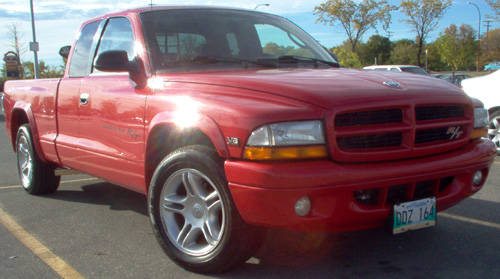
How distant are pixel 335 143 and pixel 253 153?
44 cm

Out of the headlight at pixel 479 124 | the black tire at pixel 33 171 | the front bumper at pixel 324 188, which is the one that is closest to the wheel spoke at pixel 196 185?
the front bumper at pixel 324 188

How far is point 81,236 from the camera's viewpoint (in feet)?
13.6

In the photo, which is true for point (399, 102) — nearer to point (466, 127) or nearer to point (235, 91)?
point (466, 127)

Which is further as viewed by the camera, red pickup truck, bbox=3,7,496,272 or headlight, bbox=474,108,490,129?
headlight, bbox=474,108,490,129

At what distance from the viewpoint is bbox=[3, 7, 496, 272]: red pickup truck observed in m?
2.82

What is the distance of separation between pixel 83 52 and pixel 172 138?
73.6 inches

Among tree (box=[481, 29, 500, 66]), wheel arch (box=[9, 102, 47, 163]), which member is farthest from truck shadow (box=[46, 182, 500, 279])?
tree (box=[481, 29, 500, 66])

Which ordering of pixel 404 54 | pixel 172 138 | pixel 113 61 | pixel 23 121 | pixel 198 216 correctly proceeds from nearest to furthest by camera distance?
pixel 198 216
pixel 172 138
pixel 113 61
pixel 23 121
pixel 404 54

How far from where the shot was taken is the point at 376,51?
7481cm

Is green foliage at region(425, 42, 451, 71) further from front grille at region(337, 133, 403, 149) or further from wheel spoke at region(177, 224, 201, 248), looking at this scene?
wheel spoke at region(177, 224, 201, 248)

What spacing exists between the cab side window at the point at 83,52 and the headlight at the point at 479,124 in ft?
10.3

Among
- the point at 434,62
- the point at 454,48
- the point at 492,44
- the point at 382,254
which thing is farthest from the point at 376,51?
the point at 382,254

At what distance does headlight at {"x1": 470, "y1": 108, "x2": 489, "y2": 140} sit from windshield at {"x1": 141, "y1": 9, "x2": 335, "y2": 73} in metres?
1.24

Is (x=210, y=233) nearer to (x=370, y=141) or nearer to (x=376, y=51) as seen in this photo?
(x=370, y=141)
